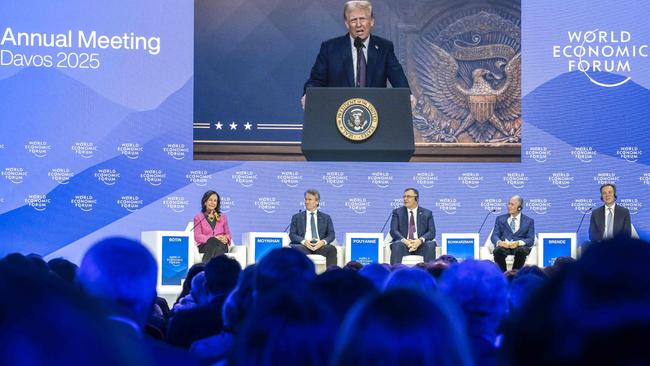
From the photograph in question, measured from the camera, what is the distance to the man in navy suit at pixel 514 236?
11.4m

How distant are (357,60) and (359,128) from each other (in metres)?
2.60

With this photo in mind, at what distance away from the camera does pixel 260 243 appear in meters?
11.1

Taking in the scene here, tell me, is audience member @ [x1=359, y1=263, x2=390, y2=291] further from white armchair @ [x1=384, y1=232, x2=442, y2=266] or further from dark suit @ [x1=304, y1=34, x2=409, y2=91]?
dark suit @ [x1=304, y1=34, x2=409, y2=91]

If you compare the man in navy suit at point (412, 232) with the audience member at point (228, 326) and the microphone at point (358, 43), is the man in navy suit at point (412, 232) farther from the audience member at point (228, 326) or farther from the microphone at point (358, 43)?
the audience member at point (228, 326)

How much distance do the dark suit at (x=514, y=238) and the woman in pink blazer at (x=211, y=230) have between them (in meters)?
3.21

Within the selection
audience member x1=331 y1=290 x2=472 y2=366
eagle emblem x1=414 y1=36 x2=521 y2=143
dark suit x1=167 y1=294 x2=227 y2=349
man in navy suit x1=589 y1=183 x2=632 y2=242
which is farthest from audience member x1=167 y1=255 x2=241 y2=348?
eagle emblem x1=414 y1=36 x2=521 y2=143

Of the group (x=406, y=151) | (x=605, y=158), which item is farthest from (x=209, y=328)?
(x=605, y=158)

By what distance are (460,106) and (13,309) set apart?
13.1 m

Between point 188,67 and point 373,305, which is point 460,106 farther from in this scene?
point 373,305

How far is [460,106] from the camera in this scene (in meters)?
13.7

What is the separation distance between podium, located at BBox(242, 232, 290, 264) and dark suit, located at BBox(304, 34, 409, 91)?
189 cm

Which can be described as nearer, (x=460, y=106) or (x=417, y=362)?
(x=417, y=362)

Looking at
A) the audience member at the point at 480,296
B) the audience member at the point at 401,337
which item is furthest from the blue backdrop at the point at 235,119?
the audience member at the point at 401,337

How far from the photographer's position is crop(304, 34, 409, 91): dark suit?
1176 centimetres
